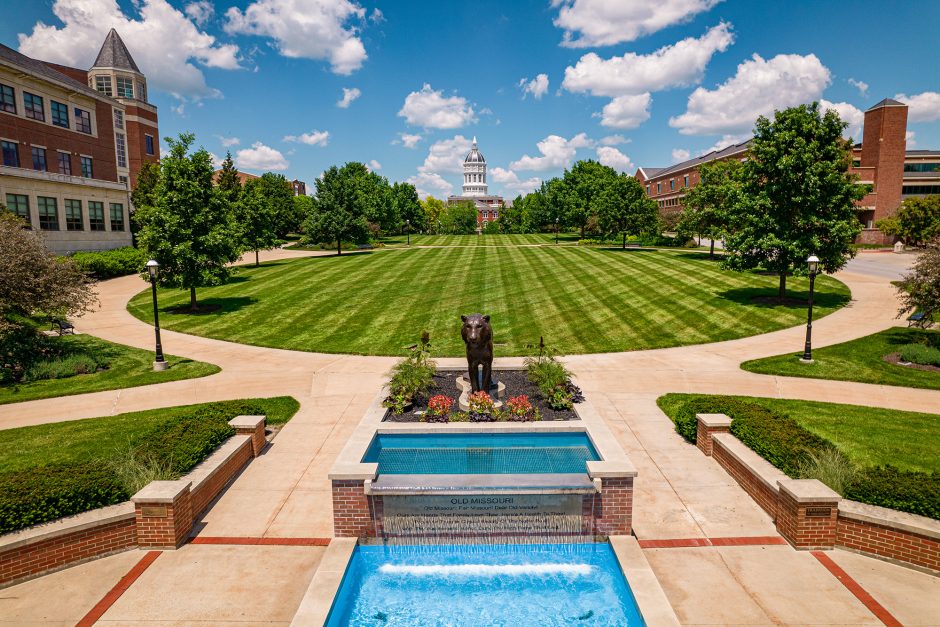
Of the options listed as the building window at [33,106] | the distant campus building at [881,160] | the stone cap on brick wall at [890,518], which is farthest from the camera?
the distant campus building at [881,160]

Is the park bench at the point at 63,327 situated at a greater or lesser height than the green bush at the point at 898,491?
greater

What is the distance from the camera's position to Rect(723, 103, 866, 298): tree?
25.2 meters

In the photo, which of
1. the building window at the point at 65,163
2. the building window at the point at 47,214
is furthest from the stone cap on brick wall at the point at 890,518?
the building window at the point at 65,163

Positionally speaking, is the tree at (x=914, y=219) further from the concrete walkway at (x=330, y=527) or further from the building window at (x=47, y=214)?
the building window at (x=47, y=214)

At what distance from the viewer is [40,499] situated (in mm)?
7879

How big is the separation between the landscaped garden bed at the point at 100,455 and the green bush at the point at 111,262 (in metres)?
29.6

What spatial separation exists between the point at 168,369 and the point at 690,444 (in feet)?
57.2

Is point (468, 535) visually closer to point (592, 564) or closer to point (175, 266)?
point (592, 564)

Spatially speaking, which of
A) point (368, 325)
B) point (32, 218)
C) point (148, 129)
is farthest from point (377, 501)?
point (148, 129)

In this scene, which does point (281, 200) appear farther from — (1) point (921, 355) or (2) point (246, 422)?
(1) point (921, 355)

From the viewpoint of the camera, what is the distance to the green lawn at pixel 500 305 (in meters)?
23.8

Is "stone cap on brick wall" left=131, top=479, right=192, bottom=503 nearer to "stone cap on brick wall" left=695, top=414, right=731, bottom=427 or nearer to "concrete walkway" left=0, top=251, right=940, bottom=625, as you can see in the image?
"concrete walkway" left=0, top=251, right=940, bottom=625

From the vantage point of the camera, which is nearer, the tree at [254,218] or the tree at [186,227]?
the tree at [186,227]

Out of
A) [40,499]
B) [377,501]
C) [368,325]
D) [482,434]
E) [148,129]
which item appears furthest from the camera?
[148,129]
